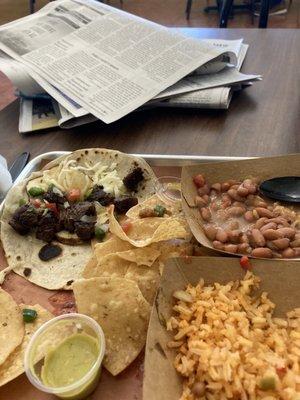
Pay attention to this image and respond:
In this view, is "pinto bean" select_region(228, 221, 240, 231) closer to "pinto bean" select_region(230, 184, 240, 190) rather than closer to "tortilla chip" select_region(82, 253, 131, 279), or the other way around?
"pinto bean" select_region(230, 184, 240, 190)

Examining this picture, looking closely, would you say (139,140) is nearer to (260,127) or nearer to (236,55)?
(260,127)

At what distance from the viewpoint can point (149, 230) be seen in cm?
103

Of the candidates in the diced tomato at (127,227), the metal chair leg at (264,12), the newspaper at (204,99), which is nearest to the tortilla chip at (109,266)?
the diced tomato at (127,227)

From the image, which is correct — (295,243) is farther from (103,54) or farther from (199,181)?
(103,54)

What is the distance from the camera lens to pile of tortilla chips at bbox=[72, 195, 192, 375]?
2.74 ft

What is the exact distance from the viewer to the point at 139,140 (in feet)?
4.60

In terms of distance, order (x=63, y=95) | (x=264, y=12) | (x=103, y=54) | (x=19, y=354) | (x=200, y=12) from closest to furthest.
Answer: (x=19, y=354), (x=63, y=95), (x=103, y=54), (x=264, y=12), (x=200, y=12)

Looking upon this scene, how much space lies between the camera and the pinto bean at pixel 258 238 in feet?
2.95

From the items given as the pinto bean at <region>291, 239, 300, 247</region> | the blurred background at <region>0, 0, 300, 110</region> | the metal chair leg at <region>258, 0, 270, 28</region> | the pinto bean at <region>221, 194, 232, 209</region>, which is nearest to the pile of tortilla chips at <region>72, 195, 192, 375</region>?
the pinto bean at <region>221, 194, 232, 209</region>

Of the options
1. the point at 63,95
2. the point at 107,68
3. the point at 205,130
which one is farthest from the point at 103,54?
the point at 205,130

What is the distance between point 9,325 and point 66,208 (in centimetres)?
36

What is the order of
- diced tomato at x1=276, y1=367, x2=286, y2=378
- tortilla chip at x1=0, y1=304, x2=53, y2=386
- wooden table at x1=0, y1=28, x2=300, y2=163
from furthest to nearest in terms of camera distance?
wooden table at x1=0, y1=28, x2=300, y2=163 < tortilla chip at x1=0, y1=304, x2=53, y2=386 < diced tomato at x1=276, y1=367, x2=286, y2=378

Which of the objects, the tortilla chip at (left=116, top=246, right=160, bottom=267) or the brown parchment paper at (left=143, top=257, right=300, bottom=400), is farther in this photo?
the tortilla chip at (left=116, top=246, right=160, bottom=267)

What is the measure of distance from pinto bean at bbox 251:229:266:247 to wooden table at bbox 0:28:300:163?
0.41m
